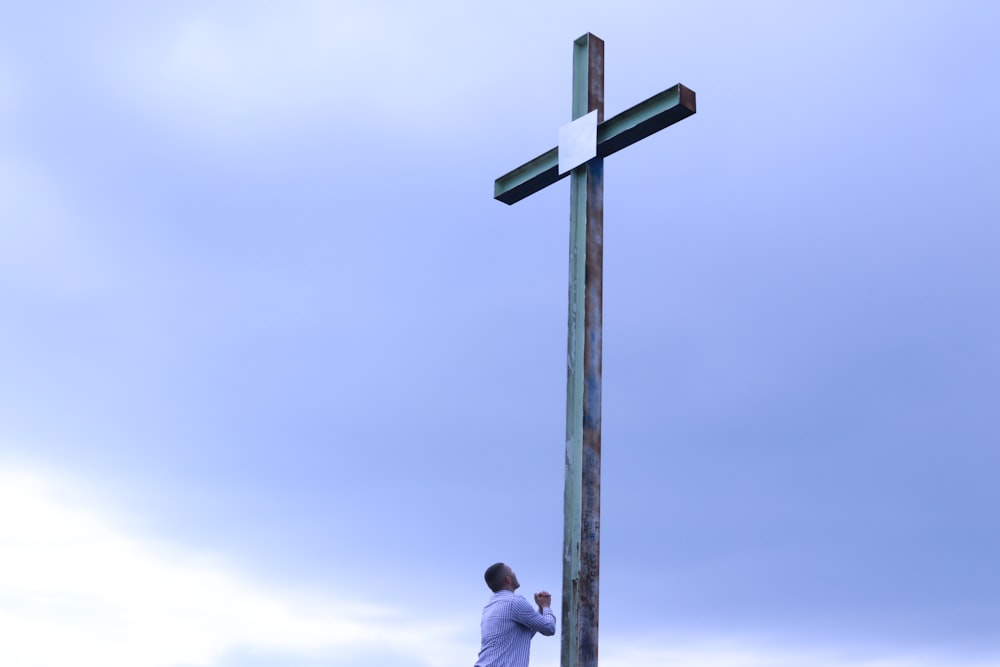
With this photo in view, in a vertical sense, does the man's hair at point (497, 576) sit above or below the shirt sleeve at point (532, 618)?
above

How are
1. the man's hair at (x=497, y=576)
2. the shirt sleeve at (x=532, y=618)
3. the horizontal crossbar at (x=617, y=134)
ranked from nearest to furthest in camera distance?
1. the shirt sleeve at (x=532, y=618)
2. the man's hair at (x=497, y=576)
3. the horizontal crossbar at (x=617, y=134)

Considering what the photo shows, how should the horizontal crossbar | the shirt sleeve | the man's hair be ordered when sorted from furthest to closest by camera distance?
the horizontal crossbar, the man's hair, the shirt sleeve

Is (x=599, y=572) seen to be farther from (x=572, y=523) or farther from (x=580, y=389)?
(x=580, y=389)

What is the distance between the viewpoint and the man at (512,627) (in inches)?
325

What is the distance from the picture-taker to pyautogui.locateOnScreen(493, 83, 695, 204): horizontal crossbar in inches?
350

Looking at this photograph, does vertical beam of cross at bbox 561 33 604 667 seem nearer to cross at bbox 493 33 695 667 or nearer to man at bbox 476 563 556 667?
cross at bbox 493 33 695 667

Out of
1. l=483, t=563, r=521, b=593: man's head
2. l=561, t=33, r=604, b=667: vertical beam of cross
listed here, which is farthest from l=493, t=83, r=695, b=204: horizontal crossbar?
l=483, t=563, r=521, b=593: man's head

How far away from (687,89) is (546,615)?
4056 mm

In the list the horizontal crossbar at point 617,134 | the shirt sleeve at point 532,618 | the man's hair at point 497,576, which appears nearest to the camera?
the shirt sleeve at point 532,618

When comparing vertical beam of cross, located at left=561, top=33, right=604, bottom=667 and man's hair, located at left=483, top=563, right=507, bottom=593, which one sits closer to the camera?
vertical beam of cross, located at left=561, top=33, right=604, bottom=667

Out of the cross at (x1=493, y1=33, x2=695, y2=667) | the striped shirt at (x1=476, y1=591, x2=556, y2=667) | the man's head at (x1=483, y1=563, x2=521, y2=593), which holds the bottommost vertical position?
the striped shirt at (x1=476, y1=591, x2=556, y2=667)

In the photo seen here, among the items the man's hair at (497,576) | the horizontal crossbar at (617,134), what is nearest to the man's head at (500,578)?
the man's hair at (497,576)

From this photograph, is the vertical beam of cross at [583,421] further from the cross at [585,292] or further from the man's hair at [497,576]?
the man's hair at [497,576]

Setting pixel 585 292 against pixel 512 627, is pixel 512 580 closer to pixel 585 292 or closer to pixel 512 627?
pixel 512 627
